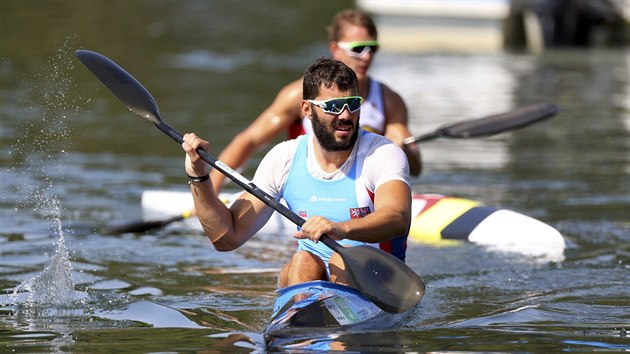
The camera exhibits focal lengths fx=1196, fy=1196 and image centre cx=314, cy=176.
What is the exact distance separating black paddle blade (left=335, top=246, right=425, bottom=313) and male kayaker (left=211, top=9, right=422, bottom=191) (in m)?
2.56

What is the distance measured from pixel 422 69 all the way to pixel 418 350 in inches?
675

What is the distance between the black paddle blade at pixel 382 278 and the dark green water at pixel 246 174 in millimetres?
172

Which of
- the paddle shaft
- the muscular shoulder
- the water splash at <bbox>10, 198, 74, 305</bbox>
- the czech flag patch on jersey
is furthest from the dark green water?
the muscular shoulder

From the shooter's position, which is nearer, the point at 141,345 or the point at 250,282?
the point at 141,345

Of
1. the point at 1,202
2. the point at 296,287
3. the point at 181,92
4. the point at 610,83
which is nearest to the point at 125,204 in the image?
the point at 1,202

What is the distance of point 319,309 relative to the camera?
18.8 ft

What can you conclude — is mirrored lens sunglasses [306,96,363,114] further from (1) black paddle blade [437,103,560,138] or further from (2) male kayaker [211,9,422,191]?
(1) black paddle blade [437,103,560,138]

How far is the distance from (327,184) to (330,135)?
10.7 inches

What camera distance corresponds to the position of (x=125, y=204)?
10.5m

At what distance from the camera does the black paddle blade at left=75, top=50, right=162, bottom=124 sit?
6586 millimetres

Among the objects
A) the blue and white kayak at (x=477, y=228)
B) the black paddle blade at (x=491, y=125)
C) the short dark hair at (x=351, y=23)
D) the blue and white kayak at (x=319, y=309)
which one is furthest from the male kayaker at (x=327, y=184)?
the black paddle blade at (x=491, y=125)

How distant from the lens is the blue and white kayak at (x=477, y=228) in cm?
864

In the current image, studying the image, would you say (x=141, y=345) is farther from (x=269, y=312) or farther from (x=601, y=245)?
(x=601, y=245)

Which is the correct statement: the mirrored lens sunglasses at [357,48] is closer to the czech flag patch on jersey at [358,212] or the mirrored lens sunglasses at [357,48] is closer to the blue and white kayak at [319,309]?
the czech flag patch on jersey at [358,212]
